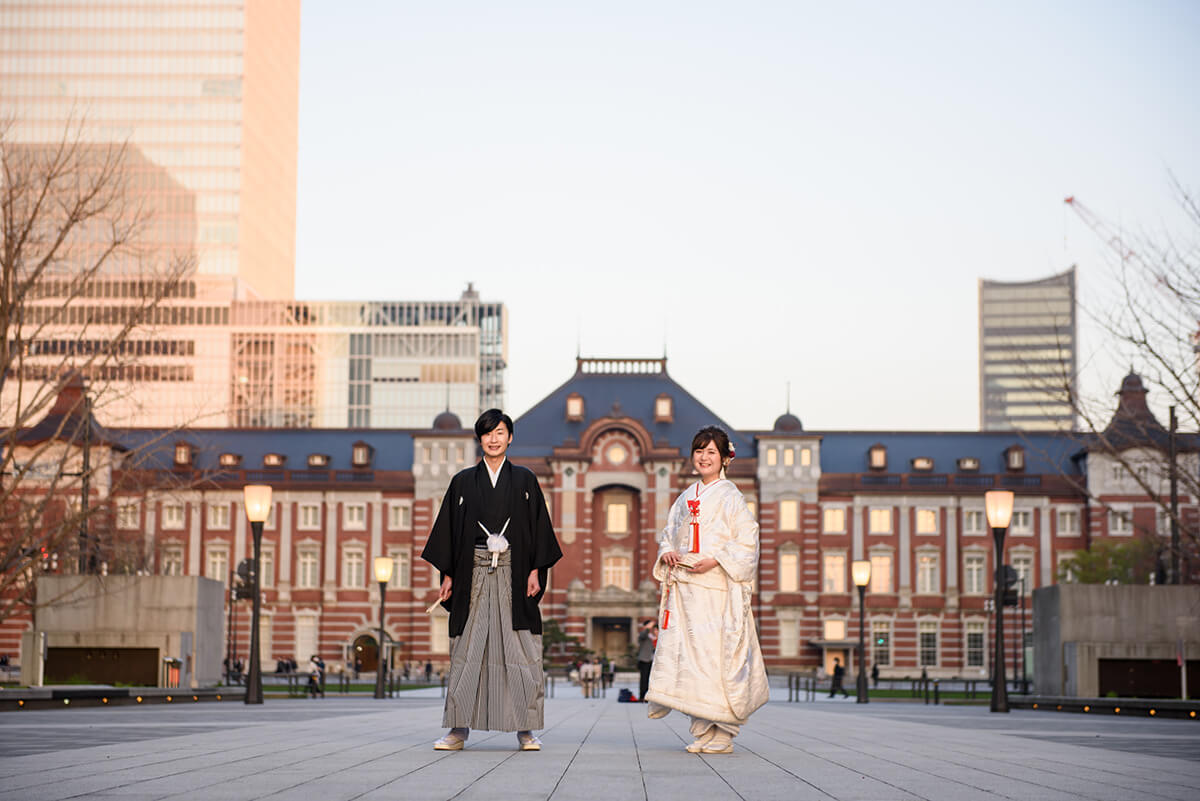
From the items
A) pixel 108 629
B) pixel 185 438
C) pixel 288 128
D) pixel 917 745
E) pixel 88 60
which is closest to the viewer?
pixel 917 745

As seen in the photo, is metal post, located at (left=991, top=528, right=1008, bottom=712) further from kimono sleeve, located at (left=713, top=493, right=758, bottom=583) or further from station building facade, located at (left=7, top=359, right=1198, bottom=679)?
station building facade, located at (left=7, top=359, right=1198, bottom=679)

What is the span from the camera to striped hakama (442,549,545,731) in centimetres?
1046

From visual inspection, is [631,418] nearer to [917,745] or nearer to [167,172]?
[917,745]

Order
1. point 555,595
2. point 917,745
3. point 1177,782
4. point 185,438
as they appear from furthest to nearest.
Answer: point 185,438 < point 555,595 < point 917,745 < point 1177,782

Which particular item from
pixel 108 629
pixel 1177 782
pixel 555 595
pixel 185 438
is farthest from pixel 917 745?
pixel 185 438

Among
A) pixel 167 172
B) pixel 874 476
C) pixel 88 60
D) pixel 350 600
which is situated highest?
pixel 88 60

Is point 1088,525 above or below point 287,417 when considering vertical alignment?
below

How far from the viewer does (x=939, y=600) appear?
67812 mm

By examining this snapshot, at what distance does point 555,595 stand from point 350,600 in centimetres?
1007

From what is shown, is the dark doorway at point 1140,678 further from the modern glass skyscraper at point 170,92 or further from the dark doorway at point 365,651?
the modern glass skyscraper at point 170,92

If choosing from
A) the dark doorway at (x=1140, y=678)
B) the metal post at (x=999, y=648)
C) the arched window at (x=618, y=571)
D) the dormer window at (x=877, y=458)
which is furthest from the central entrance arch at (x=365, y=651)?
the metal post at (x=999, y=648)

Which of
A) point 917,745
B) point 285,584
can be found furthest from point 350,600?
point 917,745

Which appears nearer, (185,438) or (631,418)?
(631,418)

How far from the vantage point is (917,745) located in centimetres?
1241
